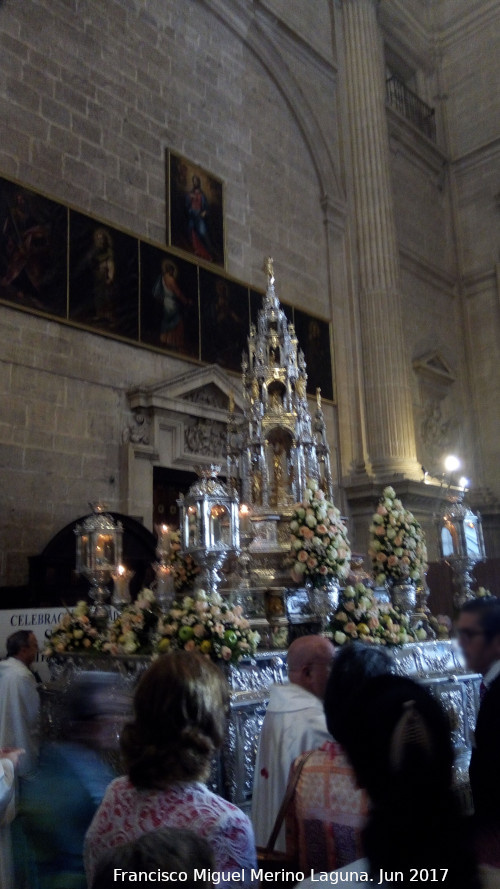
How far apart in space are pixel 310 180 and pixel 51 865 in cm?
1507

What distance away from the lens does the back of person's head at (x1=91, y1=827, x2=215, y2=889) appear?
134cm

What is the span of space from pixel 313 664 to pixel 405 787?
1772mm

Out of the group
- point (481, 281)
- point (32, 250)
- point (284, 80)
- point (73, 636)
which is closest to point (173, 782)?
point (73, 636)

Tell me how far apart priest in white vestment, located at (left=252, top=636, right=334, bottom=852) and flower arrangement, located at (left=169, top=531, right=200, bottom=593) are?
147 inches

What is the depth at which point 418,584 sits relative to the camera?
8008mm

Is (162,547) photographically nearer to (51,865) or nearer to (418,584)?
(418,584)

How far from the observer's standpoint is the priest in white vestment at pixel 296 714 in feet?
10.4

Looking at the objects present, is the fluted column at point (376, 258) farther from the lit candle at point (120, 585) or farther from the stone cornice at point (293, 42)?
the lit candle at point (120, 585)

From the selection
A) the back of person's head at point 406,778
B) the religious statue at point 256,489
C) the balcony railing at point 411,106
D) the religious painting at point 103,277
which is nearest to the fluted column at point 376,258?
the balcony railing at point 411,106

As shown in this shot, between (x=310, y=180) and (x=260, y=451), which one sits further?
(x=310, y=180)

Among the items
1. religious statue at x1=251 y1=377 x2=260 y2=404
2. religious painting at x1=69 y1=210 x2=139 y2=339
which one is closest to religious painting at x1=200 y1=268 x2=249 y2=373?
religious painting at x1=69 y1=210 x2=139 y2=339

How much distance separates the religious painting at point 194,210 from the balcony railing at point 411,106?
860 centimetres

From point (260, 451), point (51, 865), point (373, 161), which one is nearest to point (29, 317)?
point (260, 451)

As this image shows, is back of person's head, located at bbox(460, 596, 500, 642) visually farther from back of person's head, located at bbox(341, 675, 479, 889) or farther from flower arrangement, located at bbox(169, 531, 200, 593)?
flower arrangement, located at bbox(169, 531, 200, 593)
